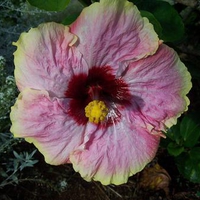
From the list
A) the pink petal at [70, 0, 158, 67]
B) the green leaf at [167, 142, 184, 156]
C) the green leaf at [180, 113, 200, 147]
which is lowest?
the green leaf at [167, 142, 184, 156]

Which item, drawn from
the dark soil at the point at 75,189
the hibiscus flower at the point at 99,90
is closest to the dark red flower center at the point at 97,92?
the hibiscus flower at the point at 99,90

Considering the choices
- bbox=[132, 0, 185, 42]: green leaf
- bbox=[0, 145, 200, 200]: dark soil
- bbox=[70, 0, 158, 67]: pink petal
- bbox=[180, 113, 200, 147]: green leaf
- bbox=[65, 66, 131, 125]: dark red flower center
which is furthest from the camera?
bbox=[0, 145, 200, 200]: dark soil

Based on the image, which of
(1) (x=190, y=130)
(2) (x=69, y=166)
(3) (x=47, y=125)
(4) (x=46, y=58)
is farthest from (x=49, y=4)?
(2) (x=69, y=166)

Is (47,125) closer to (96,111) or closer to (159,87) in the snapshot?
(96,111)

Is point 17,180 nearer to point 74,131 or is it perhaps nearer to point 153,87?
point 74,131

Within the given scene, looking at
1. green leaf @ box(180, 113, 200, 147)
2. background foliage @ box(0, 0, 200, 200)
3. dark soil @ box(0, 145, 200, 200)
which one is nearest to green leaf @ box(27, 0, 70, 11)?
background foliage @ box(0, 0, 200, 200)

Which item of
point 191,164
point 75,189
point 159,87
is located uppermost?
point 159,87

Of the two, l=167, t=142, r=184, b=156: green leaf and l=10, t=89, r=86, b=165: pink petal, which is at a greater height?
l=10, t=89, r=86, b=165: pink petal

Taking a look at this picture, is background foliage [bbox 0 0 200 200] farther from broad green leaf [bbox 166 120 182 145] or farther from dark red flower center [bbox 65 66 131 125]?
dark red flower center [bbox 65 66 131 125]
